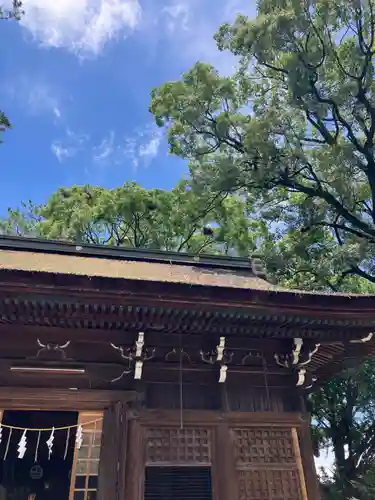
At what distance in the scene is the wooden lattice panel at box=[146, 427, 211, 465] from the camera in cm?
584

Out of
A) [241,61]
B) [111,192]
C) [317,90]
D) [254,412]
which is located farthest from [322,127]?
[254,412]

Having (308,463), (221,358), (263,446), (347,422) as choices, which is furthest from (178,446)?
(347,422)

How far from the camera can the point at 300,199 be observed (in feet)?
53.7

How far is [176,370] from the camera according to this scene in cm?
646

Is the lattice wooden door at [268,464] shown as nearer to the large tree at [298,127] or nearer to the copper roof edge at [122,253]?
the copper roof edge at [122,253]

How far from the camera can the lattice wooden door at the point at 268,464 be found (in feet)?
19.1

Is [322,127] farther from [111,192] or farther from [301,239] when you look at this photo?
[111,192]

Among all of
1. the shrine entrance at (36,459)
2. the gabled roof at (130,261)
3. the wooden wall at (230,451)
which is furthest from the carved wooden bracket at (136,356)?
the shrine entrance at (36,459)

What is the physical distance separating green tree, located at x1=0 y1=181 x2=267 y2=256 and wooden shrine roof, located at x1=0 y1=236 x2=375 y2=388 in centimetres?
1194

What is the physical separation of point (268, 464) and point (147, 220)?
14724 mm

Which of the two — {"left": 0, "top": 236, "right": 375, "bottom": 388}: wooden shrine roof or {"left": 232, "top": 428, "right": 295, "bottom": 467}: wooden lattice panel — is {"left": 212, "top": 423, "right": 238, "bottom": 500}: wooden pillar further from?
Answer: {"left": 0, "top": 236, "right": 375, "bottom": 388}: wooden shrine roof

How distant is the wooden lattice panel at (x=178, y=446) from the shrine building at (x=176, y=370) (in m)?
0.01

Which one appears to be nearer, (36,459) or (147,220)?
(36,459)

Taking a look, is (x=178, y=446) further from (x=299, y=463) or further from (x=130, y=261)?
(x=130, y=261)
